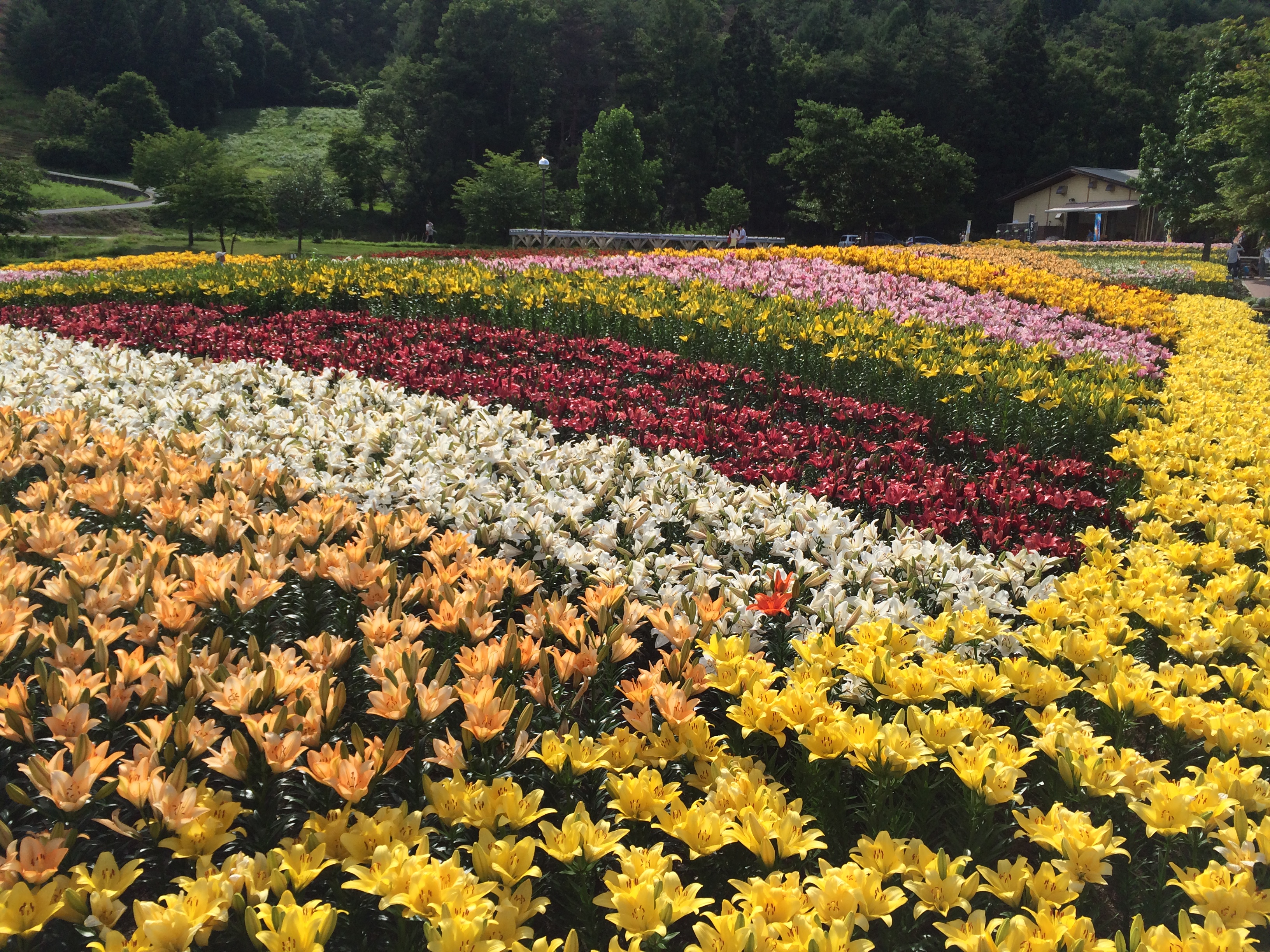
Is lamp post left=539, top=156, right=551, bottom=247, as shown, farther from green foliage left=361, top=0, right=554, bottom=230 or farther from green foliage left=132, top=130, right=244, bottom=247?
green foliage left=361, top=0, right=554, bottom=230

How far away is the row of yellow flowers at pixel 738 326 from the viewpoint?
5922 millimetres

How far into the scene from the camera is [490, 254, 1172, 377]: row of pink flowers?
29.1 feet

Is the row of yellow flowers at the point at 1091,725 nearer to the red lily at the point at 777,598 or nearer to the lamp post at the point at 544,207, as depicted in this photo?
the red lily at the point at 777,598

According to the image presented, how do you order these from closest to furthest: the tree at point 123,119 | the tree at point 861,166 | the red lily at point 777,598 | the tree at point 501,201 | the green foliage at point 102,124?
the red lily at point 777,598 < the tree at point 501,201 < the tree at point 861,166 < the green foliage at point 102,124 < the tree at point 123,119

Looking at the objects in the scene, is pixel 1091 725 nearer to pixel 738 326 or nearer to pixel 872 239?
pixel 738 326

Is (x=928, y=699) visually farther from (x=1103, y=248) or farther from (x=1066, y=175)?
(x=1066, y=175)

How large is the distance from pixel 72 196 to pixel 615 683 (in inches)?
2144

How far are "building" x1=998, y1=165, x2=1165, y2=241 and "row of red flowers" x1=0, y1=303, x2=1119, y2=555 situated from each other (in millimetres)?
48025

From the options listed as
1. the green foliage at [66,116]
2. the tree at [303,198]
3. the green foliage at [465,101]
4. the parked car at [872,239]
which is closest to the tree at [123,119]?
the green foliage at [66,116]

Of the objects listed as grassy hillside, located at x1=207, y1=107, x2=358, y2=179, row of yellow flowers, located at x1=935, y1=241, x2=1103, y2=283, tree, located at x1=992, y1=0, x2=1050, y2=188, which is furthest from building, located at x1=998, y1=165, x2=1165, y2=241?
grassy hillside, located at x1=207, y1=107, x2=358, y2=179

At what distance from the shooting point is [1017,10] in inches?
2512

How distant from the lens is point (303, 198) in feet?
118

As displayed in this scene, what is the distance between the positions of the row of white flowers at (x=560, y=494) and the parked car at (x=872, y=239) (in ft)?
118

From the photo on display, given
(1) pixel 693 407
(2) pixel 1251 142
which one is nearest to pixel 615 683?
(1) pixel 693 407
